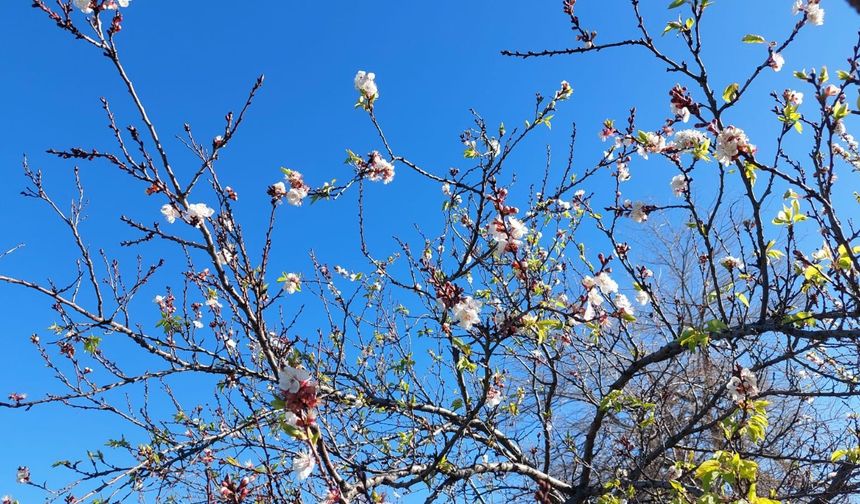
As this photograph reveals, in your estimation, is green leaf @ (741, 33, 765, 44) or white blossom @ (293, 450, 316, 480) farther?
green leaf @ (741, 33, 765, 44)

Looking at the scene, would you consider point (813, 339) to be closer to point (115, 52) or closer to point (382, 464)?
point (382, 464)

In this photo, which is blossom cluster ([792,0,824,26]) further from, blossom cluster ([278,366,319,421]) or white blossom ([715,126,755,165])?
blossom cluster ([278,366,319,421])

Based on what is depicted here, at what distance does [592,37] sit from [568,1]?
27 centimetres

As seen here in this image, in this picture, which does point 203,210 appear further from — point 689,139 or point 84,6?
point 689,139

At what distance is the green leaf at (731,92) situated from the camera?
100 inches

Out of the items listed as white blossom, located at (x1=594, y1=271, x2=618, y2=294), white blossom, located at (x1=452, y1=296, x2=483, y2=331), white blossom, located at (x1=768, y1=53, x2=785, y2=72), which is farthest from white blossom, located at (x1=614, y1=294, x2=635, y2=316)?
white blossom, located at (x1=768, y1=53, x2=785, y2=72)

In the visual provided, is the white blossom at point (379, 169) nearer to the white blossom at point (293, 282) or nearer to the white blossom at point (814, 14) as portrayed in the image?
the white blossom at point (293, 282)

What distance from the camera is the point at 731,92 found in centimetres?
256

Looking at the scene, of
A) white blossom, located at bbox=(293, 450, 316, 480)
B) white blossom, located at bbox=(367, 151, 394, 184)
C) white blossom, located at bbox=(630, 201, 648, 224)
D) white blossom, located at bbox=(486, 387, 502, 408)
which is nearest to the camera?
white blossom, located at bbox=(293, 450, 316, 480)

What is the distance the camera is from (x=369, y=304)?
5.55m

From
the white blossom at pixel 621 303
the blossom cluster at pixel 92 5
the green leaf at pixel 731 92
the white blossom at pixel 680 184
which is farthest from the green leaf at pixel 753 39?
the blossom cluster at pixel 92 5

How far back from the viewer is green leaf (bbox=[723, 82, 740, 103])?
2543mm

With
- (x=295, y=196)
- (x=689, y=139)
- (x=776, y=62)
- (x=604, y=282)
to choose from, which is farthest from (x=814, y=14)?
(x=295, y=196)

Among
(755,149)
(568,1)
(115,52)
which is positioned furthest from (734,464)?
(115,52)
